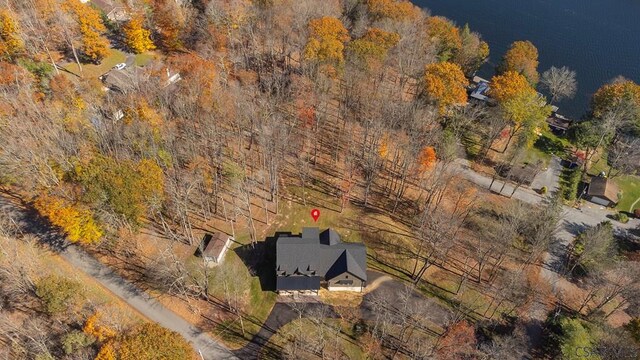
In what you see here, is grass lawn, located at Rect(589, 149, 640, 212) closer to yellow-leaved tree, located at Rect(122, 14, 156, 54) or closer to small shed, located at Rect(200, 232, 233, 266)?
small shed, located at Rect(200, 232, 233, 266)

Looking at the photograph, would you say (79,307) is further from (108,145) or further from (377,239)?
(377,239)

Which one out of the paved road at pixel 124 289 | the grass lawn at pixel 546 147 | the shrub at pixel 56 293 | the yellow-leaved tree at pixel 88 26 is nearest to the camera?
the shrub at pixel 56 293

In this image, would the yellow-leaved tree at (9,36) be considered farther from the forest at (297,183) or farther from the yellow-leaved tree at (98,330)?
the yellow-leaved tree at (98,330)

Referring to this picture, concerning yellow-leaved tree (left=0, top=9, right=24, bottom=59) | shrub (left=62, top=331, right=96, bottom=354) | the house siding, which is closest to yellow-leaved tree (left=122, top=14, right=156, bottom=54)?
yellow-leaved tree (left=0, top=9, right=24, bottom=59)

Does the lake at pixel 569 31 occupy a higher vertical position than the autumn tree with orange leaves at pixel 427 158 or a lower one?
higher

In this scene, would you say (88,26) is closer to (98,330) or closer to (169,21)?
(169,21)

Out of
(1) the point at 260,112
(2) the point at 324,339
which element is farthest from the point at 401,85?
(2) the point at 324,339

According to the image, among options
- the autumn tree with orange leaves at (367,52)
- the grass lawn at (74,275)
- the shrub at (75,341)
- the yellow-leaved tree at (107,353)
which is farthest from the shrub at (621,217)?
the shrub at (75,341)

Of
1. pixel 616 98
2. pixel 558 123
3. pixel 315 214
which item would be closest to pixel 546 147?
pixel 558 123
